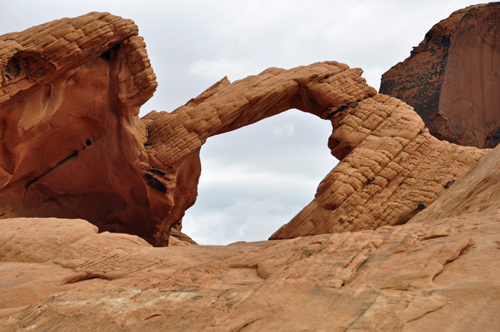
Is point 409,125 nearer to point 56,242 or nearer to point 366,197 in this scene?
point 366,197

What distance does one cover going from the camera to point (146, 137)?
1277 cm

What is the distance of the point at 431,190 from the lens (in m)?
11.2

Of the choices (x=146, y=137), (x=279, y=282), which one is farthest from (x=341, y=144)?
(x=279, y=282)

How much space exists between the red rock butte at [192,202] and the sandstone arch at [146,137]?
0.04 metres

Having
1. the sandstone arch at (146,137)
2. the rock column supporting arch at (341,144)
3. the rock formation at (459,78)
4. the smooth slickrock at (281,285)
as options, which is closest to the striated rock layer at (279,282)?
the smooth slickrock at (281,285)

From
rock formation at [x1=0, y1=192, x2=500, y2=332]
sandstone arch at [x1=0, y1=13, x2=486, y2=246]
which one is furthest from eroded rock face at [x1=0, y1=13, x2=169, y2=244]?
rock formation at [x1=0, y1=192, x2=500, y2=332]

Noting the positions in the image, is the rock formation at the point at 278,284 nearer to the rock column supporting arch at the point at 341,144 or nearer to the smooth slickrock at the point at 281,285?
the smooth slickrock at the point at 281,285

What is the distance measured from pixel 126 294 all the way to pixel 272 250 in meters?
1.83

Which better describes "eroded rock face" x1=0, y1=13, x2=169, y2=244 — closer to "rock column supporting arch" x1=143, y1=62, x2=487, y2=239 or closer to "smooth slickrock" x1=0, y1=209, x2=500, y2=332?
"rock column supporting arch" x1=143, y1=62, x2=487, y2=239

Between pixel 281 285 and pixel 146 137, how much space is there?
8743 millimetres

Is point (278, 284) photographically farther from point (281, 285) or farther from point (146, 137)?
point (146, 137)

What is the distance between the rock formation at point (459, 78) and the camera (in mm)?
19266

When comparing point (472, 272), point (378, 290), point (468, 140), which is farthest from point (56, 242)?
point (468, 140)

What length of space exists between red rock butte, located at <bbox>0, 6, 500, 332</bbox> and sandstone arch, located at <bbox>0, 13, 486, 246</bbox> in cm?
4
